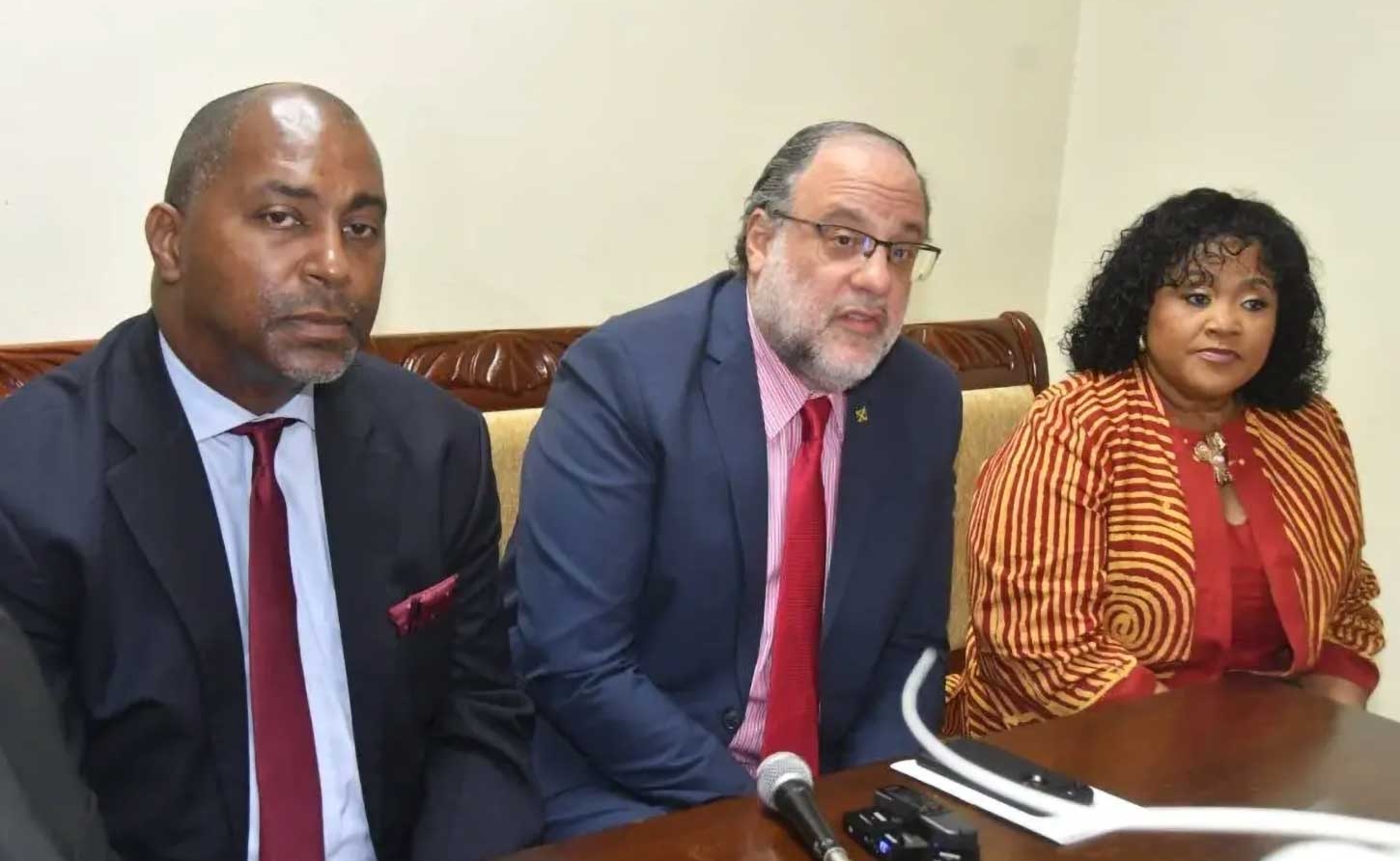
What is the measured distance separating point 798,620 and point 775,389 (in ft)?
1.01

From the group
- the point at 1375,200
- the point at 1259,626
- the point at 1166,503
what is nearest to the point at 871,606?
the point at 1166,503

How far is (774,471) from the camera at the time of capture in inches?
66.4

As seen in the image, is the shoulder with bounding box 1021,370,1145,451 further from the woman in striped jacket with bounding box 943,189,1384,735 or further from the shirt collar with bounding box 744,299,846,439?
the shirt collar with bounding box 744,299,846,439

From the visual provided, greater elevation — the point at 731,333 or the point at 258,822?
the point at 731,333

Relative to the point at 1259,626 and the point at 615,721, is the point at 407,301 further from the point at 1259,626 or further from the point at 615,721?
the point at 1259,626

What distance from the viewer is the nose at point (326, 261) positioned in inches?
48.0

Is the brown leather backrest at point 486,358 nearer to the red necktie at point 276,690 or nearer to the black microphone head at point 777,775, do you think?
the red necktie at point 276,690

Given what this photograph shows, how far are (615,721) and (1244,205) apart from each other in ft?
4.25

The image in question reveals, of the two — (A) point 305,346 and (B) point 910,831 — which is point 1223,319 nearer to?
(B) point 910,831

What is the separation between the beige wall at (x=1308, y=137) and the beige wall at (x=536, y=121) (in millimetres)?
223

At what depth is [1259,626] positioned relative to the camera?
6.41 ft

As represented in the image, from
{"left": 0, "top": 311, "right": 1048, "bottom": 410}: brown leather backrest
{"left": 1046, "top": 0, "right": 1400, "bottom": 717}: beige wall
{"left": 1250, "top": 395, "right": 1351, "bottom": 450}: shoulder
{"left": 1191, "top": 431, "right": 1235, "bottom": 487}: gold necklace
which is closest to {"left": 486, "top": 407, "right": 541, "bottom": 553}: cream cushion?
{"left": 0, "top": 311, "right": 1048, "bottom": 410}: brown leather backrest

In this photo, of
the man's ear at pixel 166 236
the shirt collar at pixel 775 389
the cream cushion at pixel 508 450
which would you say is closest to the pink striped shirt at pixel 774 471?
the shirt collar at pixel 775 389

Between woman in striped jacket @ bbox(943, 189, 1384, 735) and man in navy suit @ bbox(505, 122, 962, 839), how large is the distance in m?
0.20
